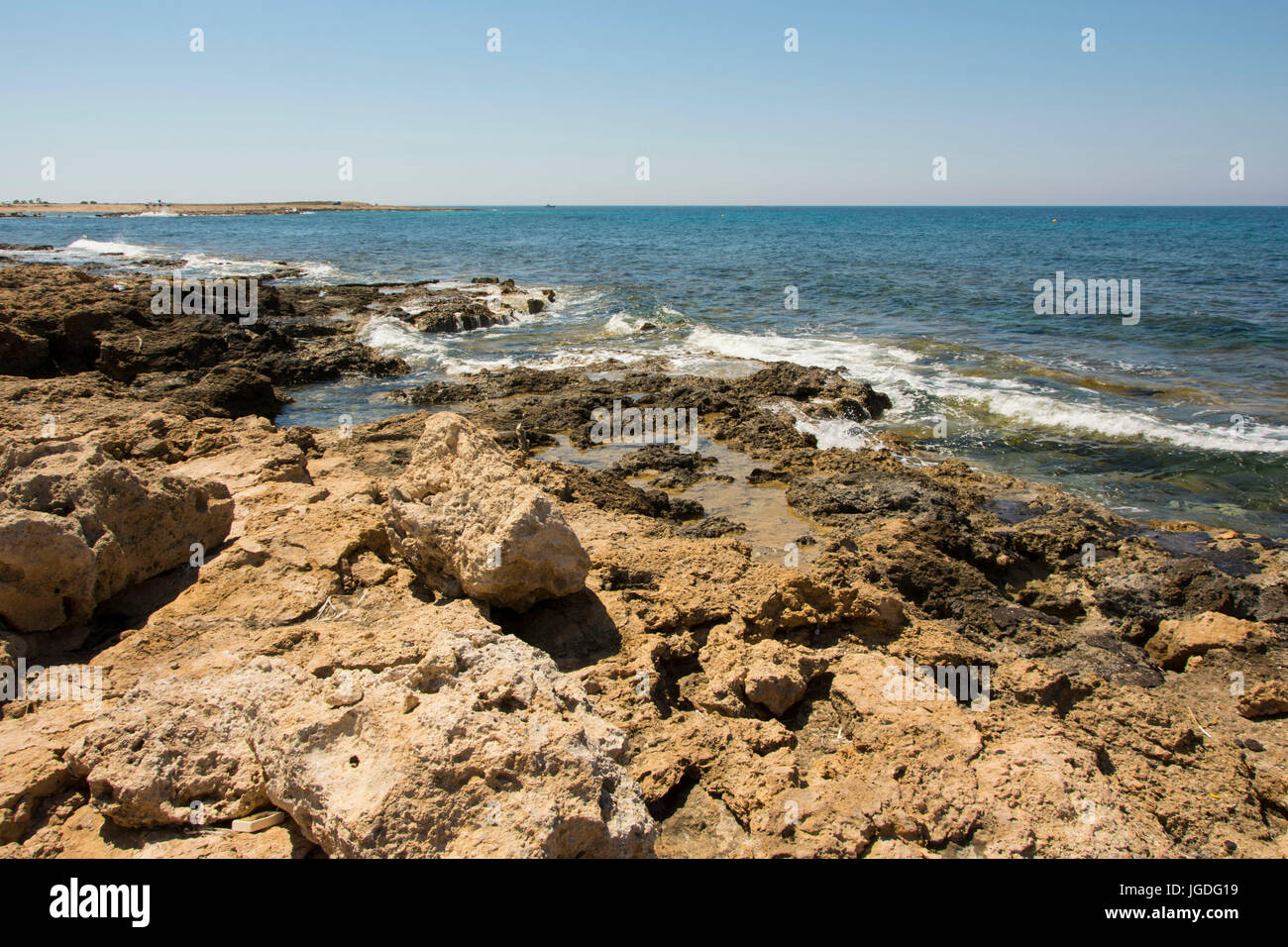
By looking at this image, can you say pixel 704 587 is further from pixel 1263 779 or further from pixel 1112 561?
pixel 1112 561

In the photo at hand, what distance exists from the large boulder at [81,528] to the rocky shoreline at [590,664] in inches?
0.8

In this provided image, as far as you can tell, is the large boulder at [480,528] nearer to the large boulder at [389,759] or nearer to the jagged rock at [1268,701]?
the large boulder at [389,759]

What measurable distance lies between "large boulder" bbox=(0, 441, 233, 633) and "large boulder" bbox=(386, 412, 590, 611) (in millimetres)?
1474

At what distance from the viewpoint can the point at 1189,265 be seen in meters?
39.2

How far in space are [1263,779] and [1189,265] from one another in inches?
1799

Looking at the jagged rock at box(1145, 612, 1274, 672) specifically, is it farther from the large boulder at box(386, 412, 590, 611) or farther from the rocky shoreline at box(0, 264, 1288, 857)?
the large boulder at box(386, 412, 590, 611)

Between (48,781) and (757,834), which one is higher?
(48,781)

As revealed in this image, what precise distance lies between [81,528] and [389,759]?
312 cm

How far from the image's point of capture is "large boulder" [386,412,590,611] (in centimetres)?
482

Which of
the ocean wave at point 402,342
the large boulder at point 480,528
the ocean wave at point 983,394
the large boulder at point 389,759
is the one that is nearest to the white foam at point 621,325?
the ocean wave at point 983,394

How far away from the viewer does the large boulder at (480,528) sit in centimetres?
482

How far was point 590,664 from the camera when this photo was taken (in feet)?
15.9

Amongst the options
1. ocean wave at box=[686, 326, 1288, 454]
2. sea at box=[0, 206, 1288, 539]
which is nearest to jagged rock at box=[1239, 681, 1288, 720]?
sea at box=[0, 206, 1288, 539]
